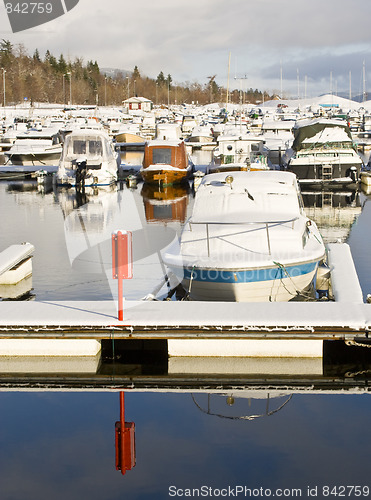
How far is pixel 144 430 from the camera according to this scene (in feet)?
29.9

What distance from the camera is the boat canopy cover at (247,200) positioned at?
14.0 meters

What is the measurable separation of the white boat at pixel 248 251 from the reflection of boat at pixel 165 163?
66.8 feet

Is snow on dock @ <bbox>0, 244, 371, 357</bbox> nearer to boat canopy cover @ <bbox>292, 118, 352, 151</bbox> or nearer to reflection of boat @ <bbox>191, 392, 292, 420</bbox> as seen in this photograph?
reflection of boat @ <bbox>191, 392, 292, 420</bbox>

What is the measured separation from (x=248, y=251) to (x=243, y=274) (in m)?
0.56

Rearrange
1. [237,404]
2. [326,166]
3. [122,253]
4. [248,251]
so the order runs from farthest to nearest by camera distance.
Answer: [326,166]
[248,251]
[122,253]
[237,404]

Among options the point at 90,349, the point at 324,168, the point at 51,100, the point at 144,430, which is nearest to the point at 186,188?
the point at 324,168

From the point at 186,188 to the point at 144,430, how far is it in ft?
85.5

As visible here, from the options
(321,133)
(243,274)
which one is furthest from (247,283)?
→ (321,133)

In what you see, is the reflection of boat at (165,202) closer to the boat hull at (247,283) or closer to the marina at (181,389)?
the marina at (181,389)

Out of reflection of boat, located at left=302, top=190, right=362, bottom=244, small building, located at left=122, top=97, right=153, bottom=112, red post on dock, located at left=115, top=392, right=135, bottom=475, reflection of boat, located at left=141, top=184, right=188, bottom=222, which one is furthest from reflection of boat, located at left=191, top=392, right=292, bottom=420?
small building, located at left=122, top=97, right=153, bottom=112

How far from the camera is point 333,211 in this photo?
88.9 feet

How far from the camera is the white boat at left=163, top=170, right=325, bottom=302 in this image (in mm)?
12227

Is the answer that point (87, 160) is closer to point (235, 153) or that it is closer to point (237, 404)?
point (235, 153)

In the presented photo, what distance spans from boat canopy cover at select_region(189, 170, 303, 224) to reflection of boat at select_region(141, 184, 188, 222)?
10332 millimetres
